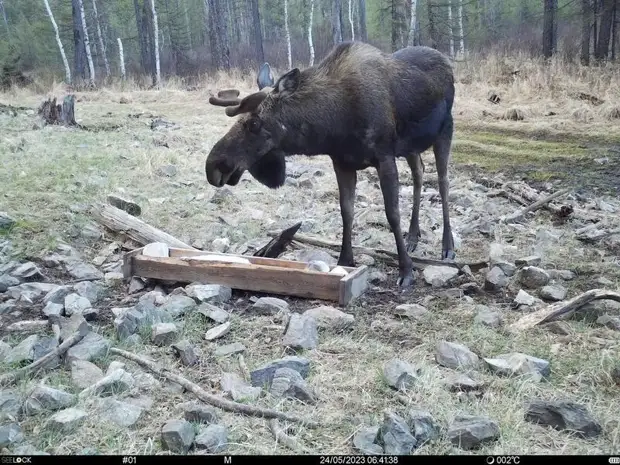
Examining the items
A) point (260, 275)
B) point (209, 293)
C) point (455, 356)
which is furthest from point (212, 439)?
point (260, 275)

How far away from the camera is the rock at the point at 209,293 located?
4.70m

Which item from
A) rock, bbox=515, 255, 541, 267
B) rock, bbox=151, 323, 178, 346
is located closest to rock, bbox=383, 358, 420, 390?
rock, bbox=151, 323, 178, 346

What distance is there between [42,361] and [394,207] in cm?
317

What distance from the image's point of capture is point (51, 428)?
2.90m

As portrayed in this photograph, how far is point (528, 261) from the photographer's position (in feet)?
18.2

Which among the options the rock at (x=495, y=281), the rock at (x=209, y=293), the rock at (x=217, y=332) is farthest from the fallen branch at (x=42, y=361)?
the rock at (x=495, y=281)

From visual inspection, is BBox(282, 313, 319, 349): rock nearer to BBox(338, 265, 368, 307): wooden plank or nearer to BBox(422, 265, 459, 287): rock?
BBox(338, 265, 368, 307): wooden plank

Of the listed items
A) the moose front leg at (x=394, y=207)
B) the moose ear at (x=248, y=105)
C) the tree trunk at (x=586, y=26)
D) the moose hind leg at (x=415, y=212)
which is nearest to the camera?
the moose ear at (x=248, y=105)

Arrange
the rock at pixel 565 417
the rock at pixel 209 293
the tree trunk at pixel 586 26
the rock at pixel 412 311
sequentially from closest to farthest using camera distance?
the rock at pixel 565 417, the rock at pixel 412 311, the rock at pixel 209 293, the tree trunk at pixel 586 26

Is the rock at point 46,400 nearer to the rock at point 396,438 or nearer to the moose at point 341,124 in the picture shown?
the rock at point 396,438

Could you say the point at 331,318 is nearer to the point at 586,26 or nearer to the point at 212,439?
the point at 212,439

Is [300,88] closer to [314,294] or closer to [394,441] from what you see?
[314,294]

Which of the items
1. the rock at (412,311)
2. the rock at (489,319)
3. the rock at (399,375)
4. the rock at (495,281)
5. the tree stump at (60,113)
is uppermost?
the tree stump at (60,113)

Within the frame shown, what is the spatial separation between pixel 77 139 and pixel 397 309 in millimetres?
8330
